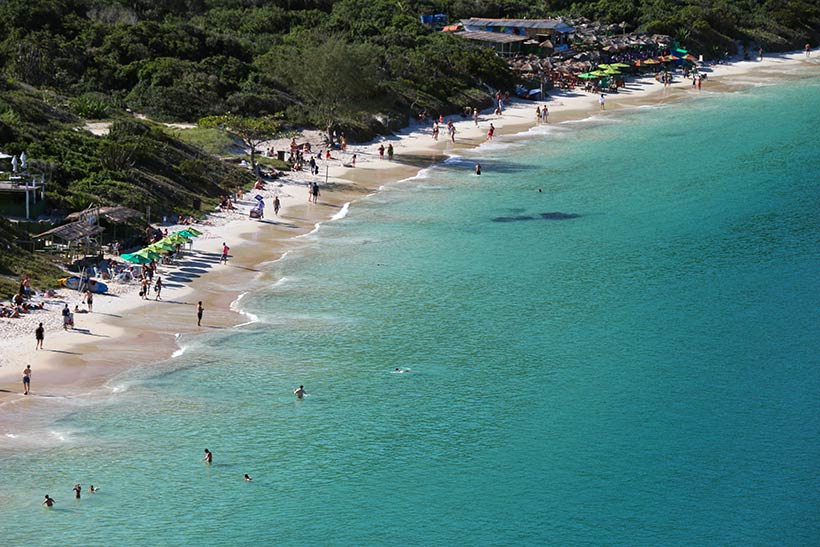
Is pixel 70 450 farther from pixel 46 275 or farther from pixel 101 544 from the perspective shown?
pixel 46 275

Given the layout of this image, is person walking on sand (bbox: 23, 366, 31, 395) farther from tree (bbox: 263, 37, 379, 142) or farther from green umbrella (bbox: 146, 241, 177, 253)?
tree (bbox: 263, 37, 379, 142)

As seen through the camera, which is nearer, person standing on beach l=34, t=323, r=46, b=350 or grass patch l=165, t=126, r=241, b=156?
person standing on beach l=34, t=323, r=46, b=350

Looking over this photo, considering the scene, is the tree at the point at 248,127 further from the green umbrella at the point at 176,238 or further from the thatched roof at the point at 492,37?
the thatched roof at the point at 492,37

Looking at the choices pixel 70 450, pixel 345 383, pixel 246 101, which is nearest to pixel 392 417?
pixel 345 383

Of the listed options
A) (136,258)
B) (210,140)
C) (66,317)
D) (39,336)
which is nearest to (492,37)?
(210,140)

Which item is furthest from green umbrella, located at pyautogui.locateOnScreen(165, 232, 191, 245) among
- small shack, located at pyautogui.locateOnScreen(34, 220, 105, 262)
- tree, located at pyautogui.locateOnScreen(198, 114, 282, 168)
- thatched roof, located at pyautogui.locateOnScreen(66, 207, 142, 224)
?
tree, located at pyautogui.locateOnScreen(198, 114, 282, 168)
